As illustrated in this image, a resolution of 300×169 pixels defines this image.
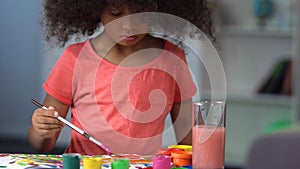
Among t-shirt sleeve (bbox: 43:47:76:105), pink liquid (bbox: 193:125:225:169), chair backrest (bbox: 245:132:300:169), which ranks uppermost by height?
t-shirt sleeve (bbox: 43:47:76:105)

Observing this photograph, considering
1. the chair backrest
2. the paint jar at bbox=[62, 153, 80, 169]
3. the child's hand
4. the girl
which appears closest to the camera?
the chair backrest

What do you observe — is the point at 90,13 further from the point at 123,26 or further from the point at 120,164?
the point at 120,164

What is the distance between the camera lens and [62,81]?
134 cm

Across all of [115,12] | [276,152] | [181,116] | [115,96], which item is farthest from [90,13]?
[276,152]

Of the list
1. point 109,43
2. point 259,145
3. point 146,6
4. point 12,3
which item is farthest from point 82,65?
point 12,3

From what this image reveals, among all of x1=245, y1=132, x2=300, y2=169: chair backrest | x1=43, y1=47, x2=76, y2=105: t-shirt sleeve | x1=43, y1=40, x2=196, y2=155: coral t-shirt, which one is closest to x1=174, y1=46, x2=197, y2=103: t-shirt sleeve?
x1=43, y1=40, x2=196, y2=155: coral t-shirt

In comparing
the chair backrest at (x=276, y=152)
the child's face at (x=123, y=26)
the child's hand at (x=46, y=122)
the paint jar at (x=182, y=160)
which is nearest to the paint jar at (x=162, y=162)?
the paint jar at (x=182, y=160)

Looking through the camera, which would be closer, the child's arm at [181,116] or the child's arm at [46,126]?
the child's arm at [46,126]

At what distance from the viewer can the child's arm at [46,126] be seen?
122 cm

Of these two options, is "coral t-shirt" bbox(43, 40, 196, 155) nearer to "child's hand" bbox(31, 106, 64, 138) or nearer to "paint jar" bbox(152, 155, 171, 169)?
"child's hand" bbox(31, 106, 64, 138)

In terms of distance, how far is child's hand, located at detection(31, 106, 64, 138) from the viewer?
47.7 inches

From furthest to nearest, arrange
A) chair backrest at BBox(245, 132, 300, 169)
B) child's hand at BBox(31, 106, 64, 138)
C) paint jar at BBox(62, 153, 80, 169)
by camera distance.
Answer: child's hand at BBox(31, 106, 64, 138), paint jar at BBox(62, 153, 80, 169), chair backrest at BBox(245, 132, 300, 169)

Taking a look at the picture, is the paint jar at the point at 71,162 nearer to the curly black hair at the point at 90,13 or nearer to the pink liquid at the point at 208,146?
the pink liquid at the point at 208,146

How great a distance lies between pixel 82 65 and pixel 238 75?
6.03ft
